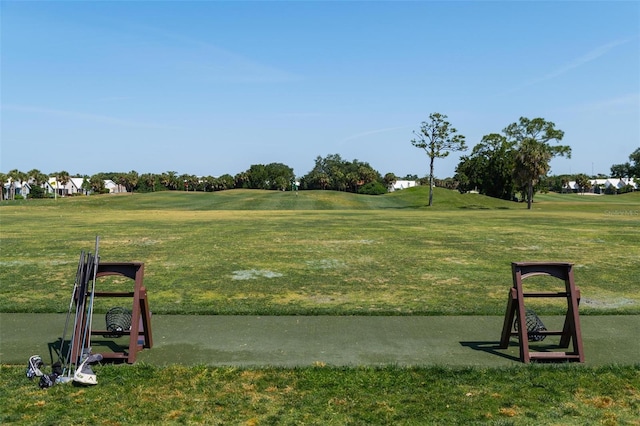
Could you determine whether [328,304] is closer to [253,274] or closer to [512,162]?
[253,274]

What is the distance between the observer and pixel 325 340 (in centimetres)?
735

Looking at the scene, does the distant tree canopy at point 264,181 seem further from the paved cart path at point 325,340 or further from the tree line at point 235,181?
the paved cart path at point 325,340

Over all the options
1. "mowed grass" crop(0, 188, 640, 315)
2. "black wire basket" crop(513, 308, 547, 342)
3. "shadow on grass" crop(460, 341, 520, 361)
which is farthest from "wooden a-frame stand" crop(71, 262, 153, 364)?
"black wire basket" crop(513, 308, 547, 342)

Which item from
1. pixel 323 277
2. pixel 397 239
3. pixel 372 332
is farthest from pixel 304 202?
pixel 372 332

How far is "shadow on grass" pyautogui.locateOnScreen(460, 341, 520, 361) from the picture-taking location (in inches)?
265

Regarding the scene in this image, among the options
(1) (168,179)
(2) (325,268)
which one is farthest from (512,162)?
(1) (168,179)

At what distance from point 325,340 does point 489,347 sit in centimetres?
238

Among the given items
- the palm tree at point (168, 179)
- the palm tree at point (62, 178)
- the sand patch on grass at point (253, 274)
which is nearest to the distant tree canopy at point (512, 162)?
the sand patch on grass at point (253, 274)

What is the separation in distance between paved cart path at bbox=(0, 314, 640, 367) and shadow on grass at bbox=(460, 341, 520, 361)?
0.04 ft

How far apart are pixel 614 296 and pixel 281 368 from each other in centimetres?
812

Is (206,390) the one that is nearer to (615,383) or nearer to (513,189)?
(615,383)

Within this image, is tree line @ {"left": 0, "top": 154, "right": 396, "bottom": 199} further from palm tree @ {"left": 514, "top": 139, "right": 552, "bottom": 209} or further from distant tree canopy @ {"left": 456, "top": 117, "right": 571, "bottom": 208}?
palm tree @ {"left": 514, "top": 139, "right": 552, "bottom": 209}

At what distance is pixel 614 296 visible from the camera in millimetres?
10562

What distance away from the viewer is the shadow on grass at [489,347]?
674cm
